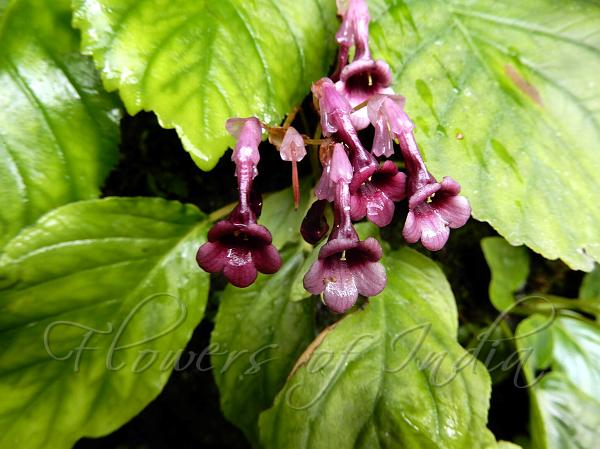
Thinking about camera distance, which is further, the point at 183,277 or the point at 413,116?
the point at 183,277

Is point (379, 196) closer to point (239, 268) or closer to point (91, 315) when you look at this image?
point (239, 268)

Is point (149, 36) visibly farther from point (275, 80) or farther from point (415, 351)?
point (415, 351)

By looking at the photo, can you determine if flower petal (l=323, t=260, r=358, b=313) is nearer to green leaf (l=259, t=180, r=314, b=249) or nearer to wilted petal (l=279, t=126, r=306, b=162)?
wilted petal (l=279, t=126, r=306, b=162)

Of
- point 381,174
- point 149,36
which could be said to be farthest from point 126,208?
point 381,174

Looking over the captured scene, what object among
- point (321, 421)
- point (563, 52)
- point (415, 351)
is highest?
point (563, 52)

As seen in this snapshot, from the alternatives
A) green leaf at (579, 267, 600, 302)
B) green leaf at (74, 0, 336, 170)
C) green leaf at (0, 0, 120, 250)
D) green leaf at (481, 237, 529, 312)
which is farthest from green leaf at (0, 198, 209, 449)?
green leaf at (579, 267, 600, 302)

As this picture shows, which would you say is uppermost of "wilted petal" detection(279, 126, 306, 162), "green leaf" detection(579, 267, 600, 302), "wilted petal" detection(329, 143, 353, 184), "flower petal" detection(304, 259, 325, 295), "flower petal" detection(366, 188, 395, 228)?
"wilted petal" detection(279, 126, 306, 162)

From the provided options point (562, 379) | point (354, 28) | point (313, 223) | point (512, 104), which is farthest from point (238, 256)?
point (562, 379)
